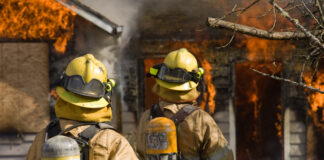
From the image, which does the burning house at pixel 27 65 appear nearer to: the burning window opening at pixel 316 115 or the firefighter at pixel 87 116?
the burning window opening at pixel 316 115

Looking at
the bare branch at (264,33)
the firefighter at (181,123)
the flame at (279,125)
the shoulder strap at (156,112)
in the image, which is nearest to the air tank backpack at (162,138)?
the firefighter at (181,123)

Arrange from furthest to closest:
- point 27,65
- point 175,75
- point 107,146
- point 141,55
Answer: point 141,55 < point 27,65 < point 175,75 < point 107,146

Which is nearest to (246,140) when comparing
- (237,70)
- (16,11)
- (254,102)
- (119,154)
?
(254,102)

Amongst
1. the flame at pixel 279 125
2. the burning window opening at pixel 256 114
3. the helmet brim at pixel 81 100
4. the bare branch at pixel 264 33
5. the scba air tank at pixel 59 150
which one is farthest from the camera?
the burning window opening at pixel 256 114

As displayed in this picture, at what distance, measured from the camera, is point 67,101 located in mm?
3926

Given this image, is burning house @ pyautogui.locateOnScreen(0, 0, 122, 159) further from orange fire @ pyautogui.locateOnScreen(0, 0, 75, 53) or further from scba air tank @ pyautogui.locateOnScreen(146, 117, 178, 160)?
scba air tank @ pyautogui.locateOnScreen(146, 117, 178, 160)

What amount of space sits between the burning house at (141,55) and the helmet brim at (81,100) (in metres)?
6.24

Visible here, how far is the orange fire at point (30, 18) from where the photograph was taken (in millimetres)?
10297

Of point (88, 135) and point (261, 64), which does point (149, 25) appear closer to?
point (261, 64)

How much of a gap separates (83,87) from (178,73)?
70.1 inches

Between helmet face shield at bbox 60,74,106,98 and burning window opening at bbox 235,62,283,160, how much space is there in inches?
337

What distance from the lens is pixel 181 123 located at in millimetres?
5148

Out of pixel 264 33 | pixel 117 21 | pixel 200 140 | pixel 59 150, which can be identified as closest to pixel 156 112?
pixel 200 140

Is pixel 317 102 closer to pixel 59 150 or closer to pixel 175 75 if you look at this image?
pixel 175 75
